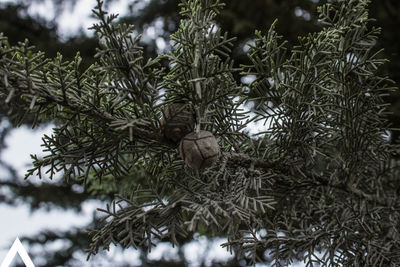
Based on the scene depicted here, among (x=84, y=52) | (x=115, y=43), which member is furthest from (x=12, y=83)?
(x=84, y=52)

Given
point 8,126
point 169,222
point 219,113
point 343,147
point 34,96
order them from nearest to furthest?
1. point 34,96
2. point 169,222
3. point 219,113
4. point 343,147
5. point 8,126

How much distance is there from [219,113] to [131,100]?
0.20m

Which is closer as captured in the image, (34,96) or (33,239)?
(34,96)

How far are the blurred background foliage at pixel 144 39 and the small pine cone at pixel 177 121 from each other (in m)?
0.73

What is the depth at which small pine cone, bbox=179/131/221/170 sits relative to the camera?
23.6 inches

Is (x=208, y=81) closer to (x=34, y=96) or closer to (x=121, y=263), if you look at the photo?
(x=34, y=96)

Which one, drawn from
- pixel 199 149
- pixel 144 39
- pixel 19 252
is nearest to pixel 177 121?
pixel 199 149

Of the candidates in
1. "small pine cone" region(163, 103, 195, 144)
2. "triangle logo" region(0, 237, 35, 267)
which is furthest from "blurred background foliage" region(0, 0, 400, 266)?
"small pine cone" region(163, 103, 195, 144)

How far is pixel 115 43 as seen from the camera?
0.59 m

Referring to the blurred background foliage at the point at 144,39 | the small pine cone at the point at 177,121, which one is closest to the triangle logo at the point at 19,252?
the blurred background foliage at the point at 144,39

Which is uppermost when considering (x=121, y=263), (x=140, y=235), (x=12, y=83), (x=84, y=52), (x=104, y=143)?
(x=84, y=52)

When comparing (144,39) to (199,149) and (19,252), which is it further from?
(199,149)

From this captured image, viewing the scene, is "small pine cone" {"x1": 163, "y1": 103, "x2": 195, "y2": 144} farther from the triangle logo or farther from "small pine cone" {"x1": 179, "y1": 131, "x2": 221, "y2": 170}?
the triangle logo

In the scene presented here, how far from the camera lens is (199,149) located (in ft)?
1.96
